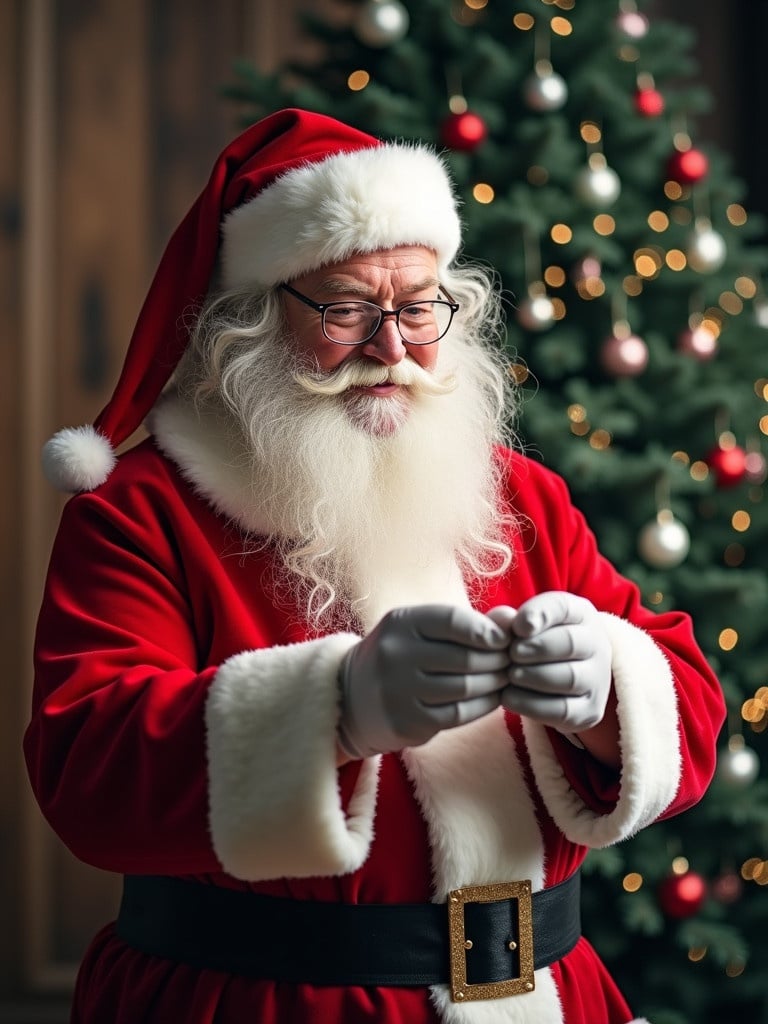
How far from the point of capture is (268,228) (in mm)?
1655

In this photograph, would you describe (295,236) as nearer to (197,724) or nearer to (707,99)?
(197,724)

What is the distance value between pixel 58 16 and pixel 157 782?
2729 millimetres

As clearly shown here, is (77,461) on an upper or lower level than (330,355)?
lower

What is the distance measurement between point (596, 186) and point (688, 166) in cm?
23

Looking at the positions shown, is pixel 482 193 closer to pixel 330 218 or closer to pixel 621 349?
pixel 621 349

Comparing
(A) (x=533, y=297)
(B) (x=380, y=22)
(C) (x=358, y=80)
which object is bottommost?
(A) (x=533, y=297)

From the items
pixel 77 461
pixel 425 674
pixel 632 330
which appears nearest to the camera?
pixel 425 674

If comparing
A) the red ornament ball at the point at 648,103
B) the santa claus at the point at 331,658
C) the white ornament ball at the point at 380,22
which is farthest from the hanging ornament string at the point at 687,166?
the santa claus at the point at 331,658

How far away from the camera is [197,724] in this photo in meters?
1.35

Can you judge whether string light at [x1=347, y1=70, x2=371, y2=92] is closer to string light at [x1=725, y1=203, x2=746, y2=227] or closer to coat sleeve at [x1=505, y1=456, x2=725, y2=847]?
string light at [x1=725, y1=203, x2=746, y2=227]

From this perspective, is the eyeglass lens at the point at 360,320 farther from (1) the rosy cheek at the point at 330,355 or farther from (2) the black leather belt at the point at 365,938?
(2) the black leather belt at the point at 365,938

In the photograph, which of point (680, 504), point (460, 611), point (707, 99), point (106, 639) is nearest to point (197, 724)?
point (106, 639)

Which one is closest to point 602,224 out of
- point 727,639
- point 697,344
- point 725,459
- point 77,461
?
point 697,344

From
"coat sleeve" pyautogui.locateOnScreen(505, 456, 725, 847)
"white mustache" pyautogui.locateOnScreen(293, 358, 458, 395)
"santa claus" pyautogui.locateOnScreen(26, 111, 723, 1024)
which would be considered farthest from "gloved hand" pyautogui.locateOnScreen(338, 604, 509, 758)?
"white mustache" pyautogui.locateOnScreen(293, 358, 458, 395)
